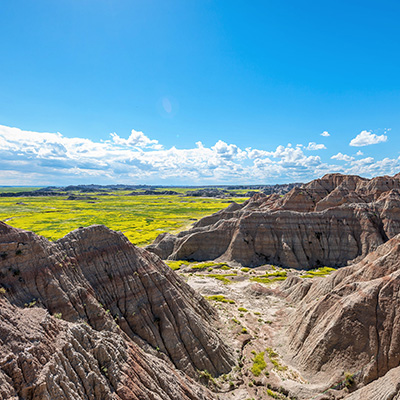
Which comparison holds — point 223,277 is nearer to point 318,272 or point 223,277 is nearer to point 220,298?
point 220,298

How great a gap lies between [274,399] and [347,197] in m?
76.8

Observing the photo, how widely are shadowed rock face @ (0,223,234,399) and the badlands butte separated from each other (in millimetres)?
96

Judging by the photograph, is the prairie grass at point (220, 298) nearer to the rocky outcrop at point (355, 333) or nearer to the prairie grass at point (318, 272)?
the rocky outcrop at point (355, 333)

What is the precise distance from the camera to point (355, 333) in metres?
25.0

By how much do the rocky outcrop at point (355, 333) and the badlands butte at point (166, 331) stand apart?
0.09 meters

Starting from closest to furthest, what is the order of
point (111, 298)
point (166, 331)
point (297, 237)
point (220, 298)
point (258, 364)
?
point (166, 331) → point (111, 298) → point (258, 364) → point (220, 298) → point (297, 237)

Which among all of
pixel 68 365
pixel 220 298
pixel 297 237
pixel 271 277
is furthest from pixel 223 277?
pixel 68 365

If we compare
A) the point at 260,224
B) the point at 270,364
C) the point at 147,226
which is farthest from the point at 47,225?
the point at 270,364

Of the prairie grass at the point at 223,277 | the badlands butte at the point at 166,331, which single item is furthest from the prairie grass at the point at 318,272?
the prairie grass at the point at 223,277

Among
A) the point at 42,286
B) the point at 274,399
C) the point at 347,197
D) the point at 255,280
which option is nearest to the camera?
the point at 42,286

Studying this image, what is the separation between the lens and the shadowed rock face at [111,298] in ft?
62.2

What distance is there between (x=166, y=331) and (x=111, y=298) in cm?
622

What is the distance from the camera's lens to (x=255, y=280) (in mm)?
54562

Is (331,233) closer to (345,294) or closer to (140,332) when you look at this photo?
(345,294)
